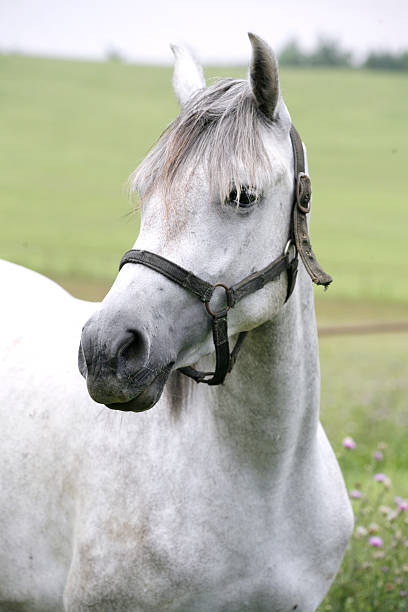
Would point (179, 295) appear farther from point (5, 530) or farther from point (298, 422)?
point (5, 530)

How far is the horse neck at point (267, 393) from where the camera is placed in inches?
91.9

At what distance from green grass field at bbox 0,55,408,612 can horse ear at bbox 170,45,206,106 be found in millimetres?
494

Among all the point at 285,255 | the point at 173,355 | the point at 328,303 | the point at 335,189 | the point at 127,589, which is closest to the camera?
the point at 173,355

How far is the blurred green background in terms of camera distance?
846 centimetres

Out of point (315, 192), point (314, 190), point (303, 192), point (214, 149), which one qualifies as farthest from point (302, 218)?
point (315, 192)

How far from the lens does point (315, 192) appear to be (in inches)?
803

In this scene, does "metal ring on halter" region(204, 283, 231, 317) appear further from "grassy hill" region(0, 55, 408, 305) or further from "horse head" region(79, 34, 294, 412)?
"grassy hill" region(0, 55, 408, 305)

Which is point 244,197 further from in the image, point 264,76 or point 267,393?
point 267,393

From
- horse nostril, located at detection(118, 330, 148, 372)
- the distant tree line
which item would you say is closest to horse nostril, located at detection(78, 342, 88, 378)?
horse nostril, located at detection(118, 330, 148, 372)

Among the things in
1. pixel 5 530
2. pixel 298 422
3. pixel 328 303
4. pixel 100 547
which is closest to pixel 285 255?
pixel 298 422

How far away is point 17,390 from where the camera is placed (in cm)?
294

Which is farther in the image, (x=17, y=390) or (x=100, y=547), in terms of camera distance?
(x=17, y=390)

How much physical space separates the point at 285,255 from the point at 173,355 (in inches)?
19.5

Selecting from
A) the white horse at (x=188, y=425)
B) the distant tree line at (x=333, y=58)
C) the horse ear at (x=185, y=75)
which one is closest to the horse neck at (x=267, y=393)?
the white horse at (x=188, y=425)
